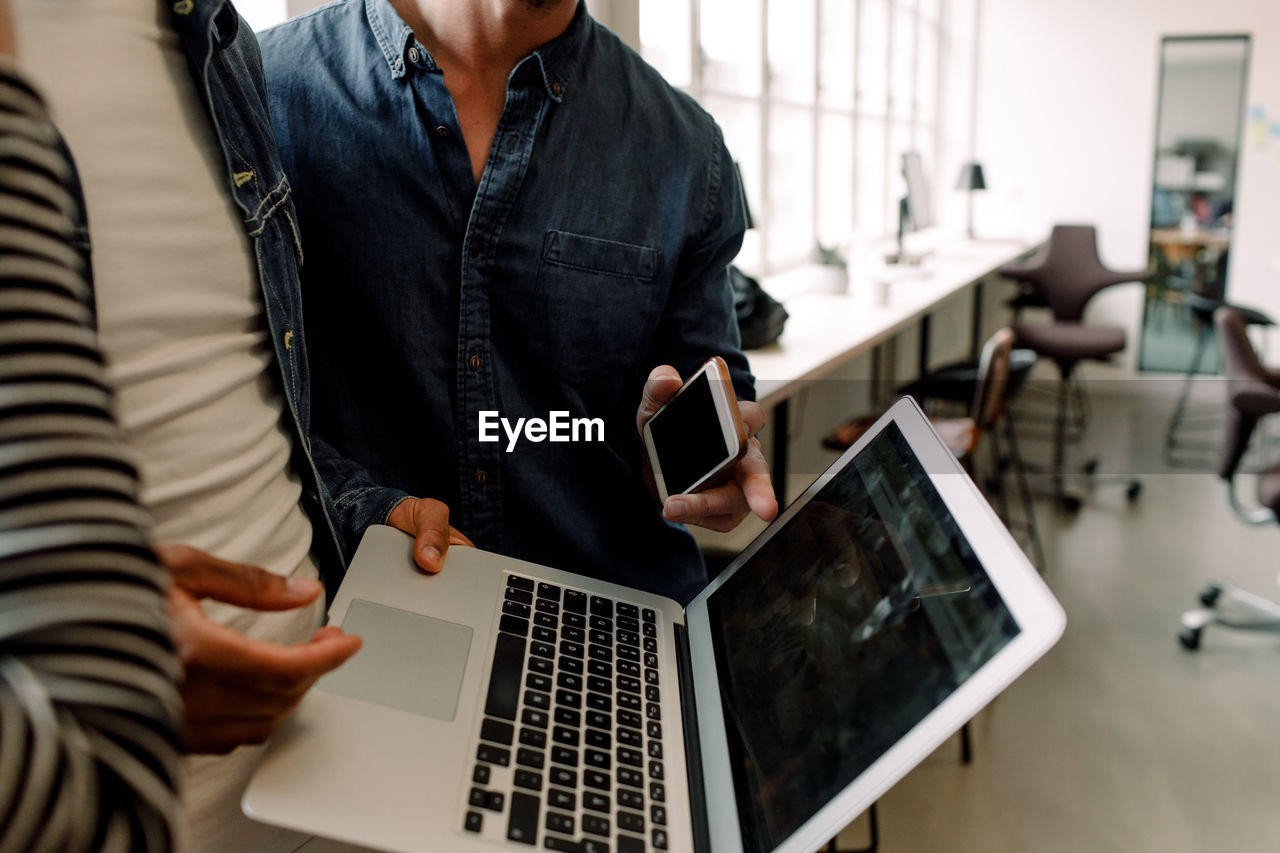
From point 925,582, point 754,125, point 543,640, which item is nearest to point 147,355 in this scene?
point 543,640

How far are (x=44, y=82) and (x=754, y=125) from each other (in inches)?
132

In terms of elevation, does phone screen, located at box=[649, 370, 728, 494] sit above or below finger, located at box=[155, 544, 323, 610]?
below

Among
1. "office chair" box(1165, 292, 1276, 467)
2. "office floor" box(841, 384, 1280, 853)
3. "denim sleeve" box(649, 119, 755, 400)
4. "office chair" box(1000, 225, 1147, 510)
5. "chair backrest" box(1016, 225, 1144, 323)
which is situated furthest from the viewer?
"chair backrest" box(1016, 225, 1144, 323)

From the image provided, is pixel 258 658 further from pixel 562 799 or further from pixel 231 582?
pixel 562 799

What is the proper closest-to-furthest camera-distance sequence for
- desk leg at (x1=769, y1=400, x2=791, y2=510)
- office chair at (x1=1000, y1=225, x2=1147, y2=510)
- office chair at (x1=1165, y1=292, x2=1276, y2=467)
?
desk leg at (x1=769, y1=400, x2=791, y2=510) → office chair at (x1=1165, y1=292, x2=1276, y2=467) → office chair at (x1=1000, y1=225, x2=1147, y2=510)

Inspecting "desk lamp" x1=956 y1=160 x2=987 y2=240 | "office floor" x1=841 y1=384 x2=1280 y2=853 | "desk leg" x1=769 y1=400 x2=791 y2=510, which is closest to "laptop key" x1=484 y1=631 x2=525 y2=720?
"office floor" x1=841 y1=384 x2=1280 y2=853

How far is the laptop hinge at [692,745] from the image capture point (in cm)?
59

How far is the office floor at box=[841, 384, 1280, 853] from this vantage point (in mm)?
1951

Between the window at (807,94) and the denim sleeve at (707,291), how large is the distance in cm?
149

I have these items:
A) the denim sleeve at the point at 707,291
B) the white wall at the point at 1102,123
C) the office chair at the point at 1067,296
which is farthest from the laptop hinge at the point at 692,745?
the white wall at the point at 1102,123

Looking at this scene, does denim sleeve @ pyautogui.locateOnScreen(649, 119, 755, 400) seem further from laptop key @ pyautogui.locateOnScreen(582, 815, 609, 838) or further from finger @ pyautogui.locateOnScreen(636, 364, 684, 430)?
laptop key @ pyautogui.locateOnScreen(582, 815, 609, 838)

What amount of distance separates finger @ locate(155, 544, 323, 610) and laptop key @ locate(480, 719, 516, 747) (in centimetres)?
18

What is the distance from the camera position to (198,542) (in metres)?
0.58

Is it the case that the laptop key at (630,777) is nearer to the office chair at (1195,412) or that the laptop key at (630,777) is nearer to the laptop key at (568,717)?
the laptop key at (568,717)
